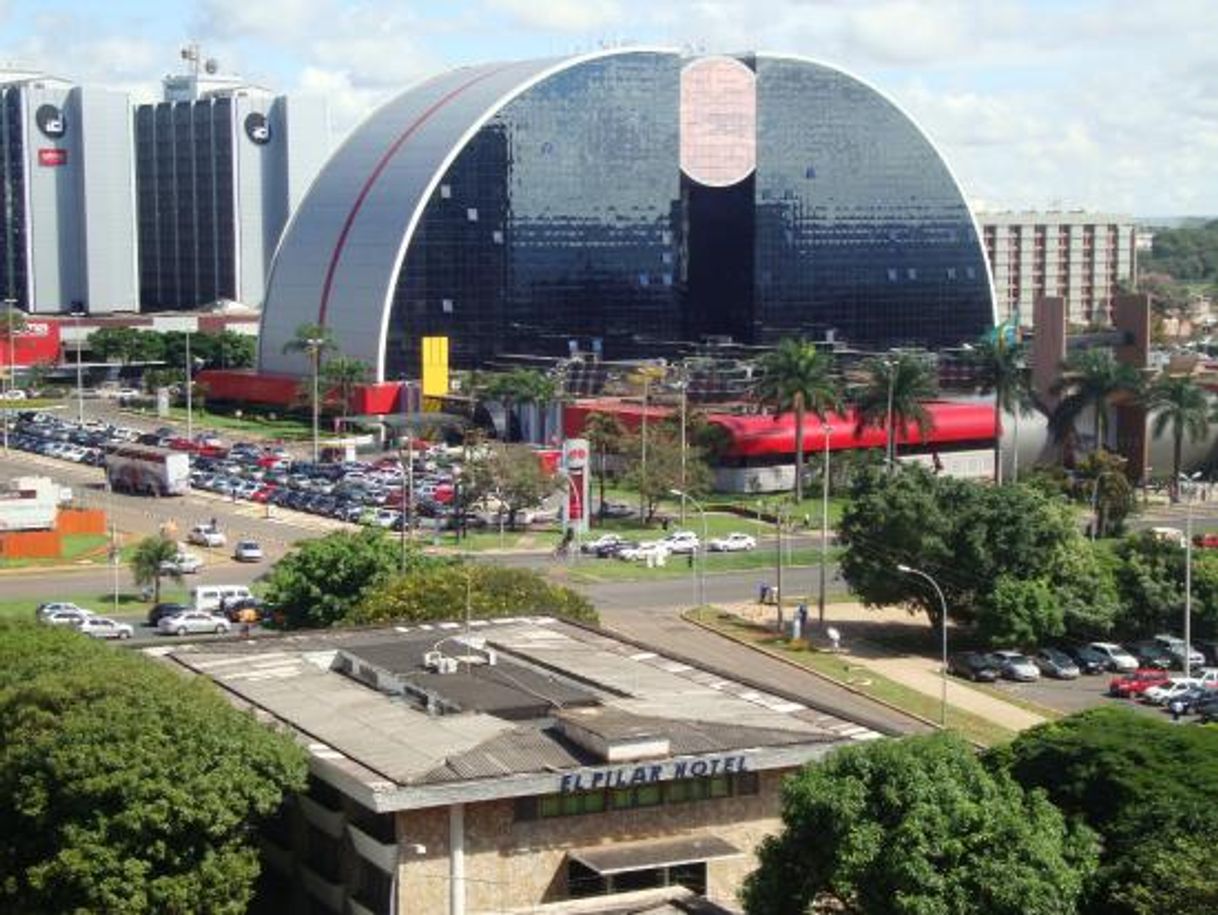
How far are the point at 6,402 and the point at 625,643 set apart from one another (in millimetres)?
93895

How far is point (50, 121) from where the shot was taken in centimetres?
17350

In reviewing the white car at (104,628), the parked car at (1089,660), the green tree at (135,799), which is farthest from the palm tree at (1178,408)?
the green tree at (135,799)

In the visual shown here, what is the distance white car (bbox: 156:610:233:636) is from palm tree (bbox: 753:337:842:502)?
1408 inches

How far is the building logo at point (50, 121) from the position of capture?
173 meters

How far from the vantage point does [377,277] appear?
124438 millimetres

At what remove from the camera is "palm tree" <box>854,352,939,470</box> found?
96.9m

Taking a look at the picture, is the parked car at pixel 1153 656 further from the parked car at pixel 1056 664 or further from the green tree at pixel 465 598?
the green tree at pixel 465 598

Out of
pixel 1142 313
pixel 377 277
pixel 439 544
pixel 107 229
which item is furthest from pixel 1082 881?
pixel 107 229

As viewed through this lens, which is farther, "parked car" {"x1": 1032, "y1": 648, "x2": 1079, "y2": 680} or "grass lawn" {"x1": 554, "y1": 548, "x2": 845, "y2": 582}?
"grass lawn" {"x1": 554, "y1": 548, "x2": 845, "y2": 582}

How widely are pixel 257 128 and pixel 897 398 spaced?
9655 centimetres

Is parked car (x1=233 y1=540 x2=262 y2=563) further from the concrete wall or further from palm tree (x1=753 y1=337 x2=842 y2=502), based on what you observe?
the concrete wall

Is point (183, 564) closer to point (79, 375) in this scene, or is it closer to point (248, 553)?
point (248, 553)

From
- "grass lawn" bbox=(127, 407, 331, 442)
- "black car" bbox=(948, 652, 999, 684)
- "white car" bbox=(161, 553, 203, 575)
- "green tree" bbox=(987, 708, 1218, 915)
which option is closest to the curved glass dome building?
"grass lawn" bbox=(127, 407, 331, 442)

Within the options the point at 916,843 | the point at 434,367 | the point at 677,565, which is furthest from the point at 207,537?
the point at 916,843
